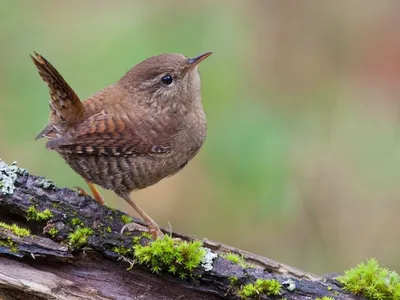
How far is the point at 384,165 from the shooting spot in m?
6.46

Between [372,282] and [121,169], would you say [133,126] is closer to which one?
[121,169]

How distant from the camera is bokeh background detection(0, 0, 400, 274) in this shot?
6.08 meters

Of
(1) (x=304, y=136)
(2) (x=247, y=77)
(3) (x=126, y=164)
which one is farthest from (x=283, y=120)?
(3) (x=126, y=164)

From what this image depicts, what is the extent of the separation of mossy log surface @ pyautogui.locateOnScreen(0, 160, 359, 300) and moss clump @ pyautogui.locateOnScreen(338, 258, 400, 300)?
69 millimetres

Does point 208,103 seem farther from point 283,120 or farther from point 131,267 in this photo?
point 131,267

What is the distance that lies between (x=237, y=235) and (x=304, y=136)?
150cm

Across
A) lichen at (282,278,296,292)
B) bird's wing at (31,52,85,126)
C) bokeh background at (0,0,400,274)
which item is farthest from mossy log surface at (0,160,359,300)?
bokeh background at (0,0,400,274)

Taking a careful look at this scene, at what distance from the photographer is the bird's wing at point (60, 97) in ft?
12.0

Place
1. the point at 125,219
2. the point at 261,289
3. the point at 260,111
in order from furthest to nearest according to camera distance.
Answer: the point at 260,111 < the point at 125,219 < the point at 261,289

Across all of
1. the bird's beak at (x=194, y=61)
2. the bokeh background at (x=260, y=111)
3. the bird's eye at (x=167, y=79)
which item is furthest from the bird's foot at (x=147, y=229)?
the bokeh background at (x=260, y=111)

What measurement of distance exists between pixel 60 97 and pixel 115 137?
435 millimetres

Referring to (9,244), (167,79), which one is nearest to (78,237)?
(9,244)

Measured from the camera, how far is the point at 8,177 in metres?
3.59

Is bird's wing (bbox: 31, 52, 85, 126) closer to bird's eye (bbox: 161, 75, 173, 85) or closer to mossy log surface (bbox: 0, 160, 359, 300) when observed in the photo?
mossy log surface (bbox: 0, 160, 359, 300)
